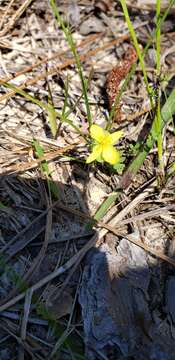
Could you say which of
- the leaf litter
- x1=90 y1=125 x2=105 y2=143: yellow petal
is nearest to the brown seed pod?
the leaf litter

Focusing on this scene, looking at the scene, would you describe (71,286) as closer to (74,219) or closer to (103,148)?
(74,219)

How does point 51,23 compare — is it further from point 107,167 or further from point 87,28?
point 107,167

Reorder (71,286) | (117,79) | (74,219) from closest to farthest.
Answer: (71,286)
(74,219)
(117,79)

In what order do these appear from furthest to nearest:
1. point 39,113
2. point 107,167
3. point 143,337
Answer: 1. point 39,113
2. point 107,167
3. point 143,337

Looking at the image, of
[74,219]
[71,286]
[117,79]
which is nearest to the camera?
[71,286]

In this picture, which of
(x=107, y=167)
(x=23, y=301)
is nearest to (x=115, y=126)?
(x=107, y=167)

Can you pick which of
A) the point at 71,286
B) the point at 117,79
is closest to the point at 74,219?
the point at 71,286
